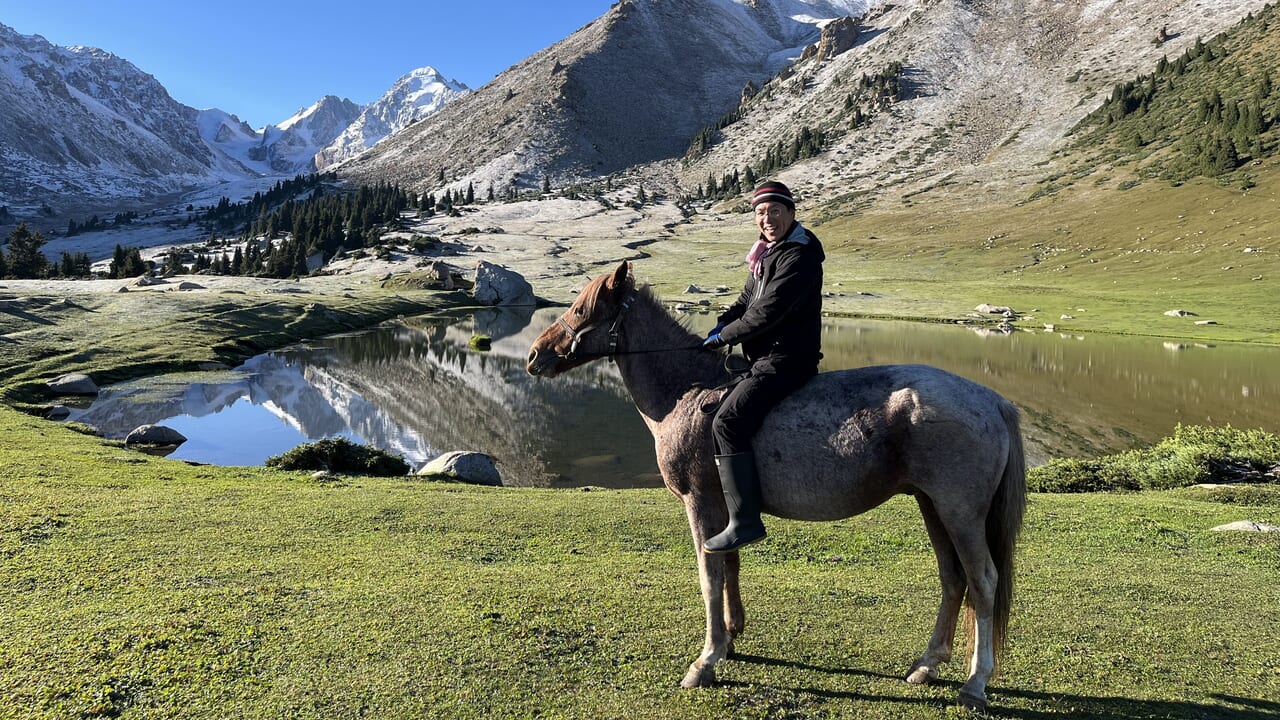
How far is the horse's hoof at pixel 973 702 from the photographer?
5.53m

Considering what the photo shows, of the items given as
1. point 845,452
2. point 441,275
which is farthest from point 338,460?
point 441,275

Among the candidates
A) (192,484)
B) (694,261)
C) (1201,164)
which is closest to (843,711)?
(192,484)

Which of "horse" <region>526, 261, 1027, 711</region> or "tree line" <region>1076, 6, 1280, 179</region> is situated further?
"tree line" <region>1076, 6, 1280, 179</region>

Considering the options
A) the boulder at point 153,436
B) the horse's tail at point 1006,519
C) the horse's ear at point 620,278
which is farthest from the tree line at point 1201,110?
the boulder at point 153,436

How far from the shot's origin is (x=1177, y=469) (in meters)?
17.0

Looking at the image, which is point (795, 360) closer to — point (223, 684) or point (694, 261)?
point (223, 684)

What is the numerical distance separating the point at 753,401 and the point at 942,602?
9.07 feet

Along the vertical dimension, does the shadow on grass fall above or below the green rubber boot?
below

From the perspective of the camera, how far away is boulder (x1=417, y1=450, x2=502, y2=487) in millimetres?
18531

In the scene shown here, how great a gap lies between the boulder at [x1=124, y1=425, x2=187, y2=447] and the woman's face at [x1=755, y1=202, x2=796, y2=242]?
23797 millimetres

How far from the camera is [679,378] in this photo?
20.9 ft

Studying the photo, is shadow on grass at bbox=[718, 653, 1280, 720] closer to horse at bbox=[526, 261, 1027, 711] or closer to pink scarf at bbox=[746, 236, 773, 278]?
horse at bbox=[526, 261, 1027, 711]

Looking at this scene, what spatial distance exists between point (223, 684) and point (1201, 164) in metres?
→ 147

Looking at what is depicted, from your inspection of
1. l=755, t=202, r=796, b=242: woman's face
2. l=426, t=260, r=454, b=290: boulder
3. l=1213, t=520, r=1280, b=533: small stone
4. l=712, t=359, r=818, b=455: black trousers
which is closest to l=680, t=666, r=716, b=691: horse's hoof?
l=712, t=359, r=818, b=455: black trousers
